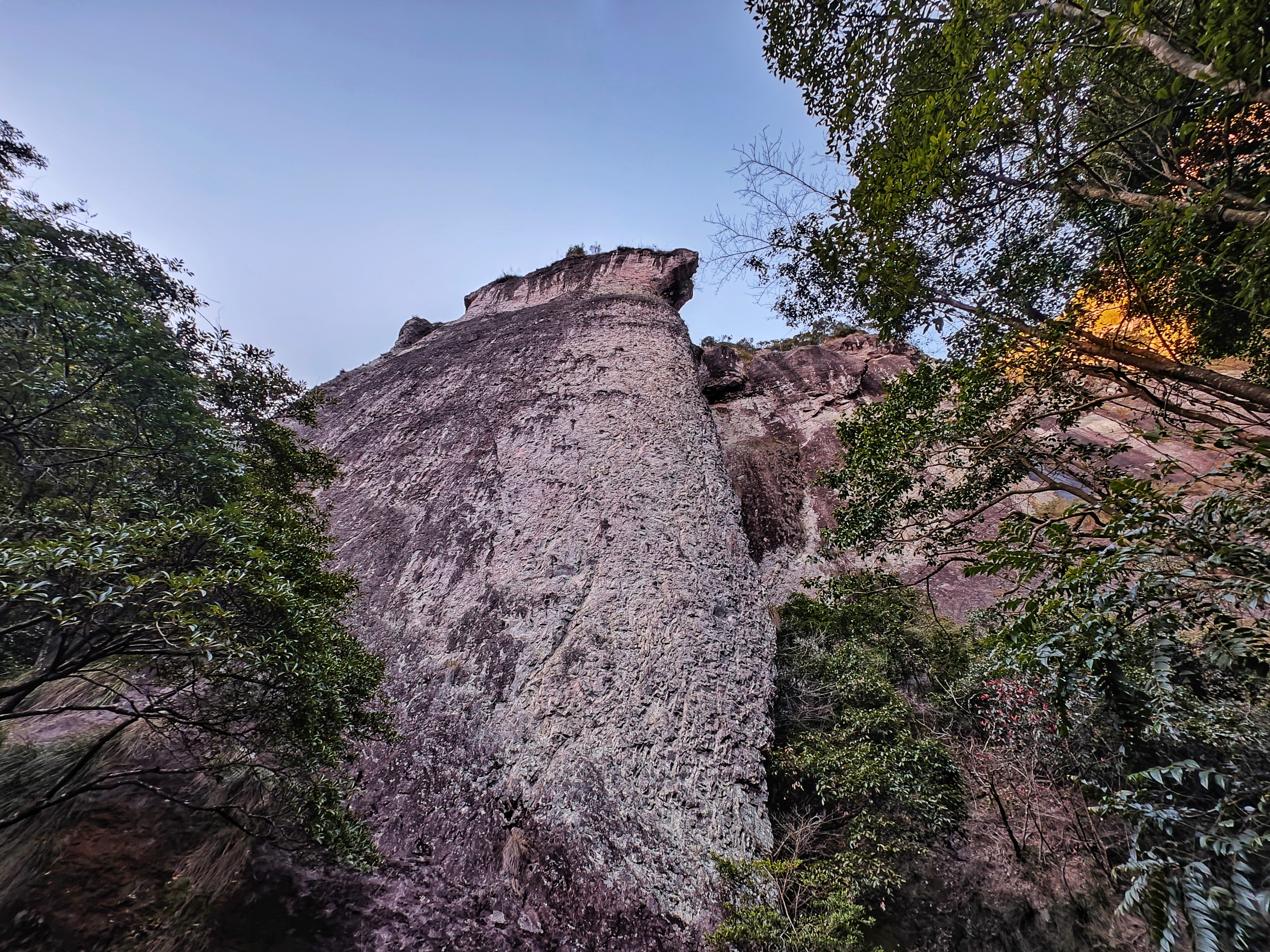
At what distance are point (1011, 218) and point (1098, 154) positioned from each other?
1310 mm

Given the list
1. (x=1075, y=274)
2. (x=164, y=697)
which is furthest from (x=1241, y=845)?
(x=1075, y=274)

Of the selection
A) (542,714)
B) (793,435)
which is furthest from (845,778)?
(793,435)

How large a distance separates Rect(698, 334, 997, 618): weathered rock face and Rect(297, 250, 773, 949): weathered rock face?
12.1 feet

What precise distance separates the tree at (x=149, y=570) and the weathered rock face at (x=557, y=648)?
39.8 inches

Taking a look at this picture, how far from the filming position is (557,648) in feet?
19.3

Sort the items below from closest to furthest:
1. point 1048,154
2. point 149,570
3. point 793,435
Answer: point 149,570, point 1048,154, point 793,435

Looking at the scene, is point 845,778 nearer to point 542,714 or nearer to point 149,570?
point 542,714

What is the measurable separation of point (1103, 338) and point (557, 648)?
762 centimetres

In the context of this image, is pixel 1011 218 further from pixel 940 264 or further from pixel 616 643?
pixel 616 643

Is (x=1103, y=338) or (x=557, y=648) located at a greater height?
(x=1103, y=338)

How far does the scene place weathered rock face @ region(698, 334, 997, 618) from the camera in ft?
35.7

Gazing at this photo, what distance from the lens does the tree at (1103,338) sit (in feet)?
7.40

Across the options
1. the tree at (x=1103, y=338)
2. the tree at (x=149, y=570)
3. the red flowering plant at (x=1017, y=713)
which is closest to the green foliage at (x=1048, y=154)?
the tree at (x=1103, y=338)

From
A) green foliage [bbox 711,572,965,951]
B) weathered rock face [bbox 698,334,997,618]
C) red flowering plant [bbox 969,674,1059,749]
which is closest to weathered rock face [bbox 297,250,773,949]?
green foliage [bbox 711,572,965,951]
